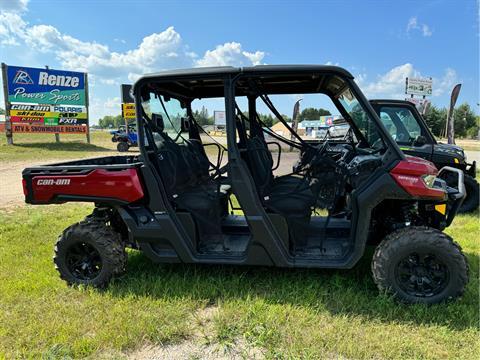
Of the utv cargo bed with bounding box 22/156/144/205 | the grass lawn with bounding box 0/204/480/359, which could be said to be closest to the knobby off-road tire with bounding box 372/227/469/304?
the grass lawn with bounding box 0/204/480/359

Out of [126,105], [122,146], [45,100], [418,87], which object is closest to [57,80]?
[45,100]

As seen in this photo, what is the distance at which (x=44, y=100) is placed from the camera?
20.6m

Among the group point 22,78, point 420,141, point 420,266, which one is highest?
point 22,78

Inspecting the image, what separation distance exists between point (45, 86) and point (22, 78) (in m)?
1.15

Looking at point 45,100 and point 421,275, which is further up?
point 45,100

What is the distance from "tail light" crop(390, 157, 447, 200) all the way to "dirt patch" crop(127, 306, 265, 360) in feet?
5.54

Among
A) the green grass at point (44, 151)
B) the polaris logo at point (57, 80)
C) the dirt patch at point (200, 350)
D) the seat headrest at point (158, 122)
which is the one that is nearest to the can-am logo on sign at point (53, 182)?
the seat headrest at point (158, 122)

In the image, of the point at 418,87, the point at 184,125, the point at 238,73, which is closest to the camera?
the point at 238,73

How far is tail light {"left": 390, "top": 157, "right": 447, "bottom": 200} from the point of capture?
296cm

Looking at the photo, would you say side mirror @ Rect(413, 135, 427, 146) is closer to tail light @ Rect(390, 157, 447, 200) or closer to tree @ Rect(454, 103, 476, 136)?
tail light @ Rect(390, 157, 447, 200)

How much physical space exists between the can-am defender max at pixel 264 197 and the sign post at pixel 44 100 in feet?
63.1

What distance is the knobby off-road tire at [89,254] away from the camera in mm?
3473

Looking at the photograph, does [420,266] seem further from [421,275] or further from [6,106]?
[6,106]

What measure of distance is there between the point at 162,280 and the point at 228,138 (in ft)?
4.97
